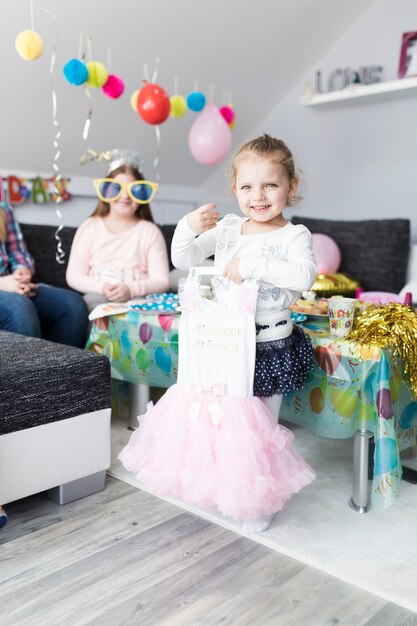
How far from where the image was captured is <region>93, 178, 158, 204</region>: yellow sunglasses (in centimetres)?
242

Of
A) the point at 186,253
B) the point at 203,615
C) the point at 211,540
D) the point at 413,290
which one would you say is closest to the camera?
the point at 203,615

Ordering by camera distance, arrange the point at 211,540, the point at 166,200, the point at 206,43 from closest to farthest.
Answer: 1. the point at 211,540
2. the point at 206,43
3. the point at 166,200

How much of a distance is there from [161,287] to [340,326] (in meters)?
1.02

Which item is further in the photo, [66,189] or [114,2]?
[66,189]

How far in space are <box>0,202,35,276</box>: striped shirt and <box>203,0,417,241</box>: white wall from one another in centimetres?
157

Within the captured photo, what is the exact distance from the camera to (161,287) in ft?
8.00

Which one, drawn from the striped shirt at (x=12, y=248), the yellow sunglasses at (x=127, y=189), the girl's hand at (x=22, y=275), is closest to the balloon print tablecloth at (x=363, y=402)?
the yellow sunglasses at (x=127, y=189)

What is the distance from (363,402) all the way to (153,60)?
86.5 inches

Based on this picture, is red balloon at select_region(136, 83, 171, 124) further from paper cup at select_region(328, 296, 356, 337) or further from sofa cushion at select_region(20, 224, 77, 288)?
paper cup at select_region(328, 296, 356, 337)

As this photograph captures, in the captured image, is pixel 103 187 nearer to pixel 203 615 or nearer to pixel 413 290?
pixel 413 290

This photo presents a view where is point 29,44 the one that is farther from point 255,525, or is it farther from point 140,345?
point 255,525

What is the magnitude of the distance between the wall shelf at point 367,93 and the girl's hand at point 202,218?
2.11m

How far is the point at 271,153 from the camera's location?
1.42m

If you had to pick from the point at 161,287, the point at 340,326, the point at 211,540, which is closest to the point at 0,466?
the point at 211,540
